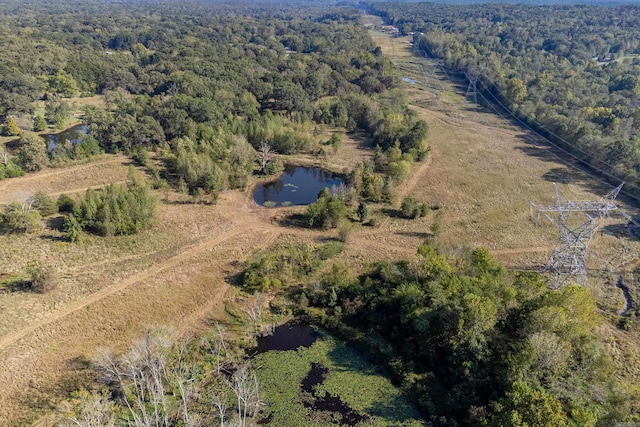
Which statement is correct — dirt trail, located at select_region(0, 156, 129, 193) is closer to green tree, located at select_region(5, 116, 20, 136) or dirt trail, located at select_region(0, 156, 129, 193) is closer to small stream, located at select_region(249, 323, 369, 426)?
green tree, located at select_region(5, 116, 20, 136)

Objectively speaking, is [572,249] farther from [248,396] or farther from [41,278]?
[41,278]

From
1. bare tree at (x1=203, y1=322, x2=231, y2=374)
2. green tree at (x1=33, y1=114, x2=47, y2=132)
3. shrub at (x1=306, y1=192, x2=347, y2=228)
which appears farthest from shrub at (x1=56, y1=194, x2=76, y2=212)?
green tree at (x1=33, y1=114, x2=47, y2=132)

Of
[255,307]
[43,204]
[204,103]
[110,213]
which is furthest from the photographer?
[204,103]

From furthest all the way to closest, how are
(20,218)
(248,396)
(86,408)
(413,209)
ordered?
(413,209) → (20,218) → (248,396) → (86,408)

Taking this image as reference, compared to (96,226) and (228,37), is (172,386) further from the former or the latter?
(228,37)

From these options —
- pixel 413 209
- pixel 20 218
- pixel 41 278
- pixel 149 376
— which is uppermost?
pixel 20 218

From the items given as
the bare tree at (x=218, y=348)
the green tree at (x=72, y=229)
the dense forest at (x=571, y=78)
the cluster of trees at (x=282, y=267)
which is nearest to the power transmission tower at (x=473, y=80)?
the dense forest at (x=571, y=78)

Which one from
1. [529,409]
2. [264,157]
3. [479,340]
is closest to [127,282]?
[264,157]

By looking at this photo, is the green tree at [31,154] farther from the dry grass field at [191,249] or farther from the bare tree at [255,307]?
the bare tree at [255,307]
